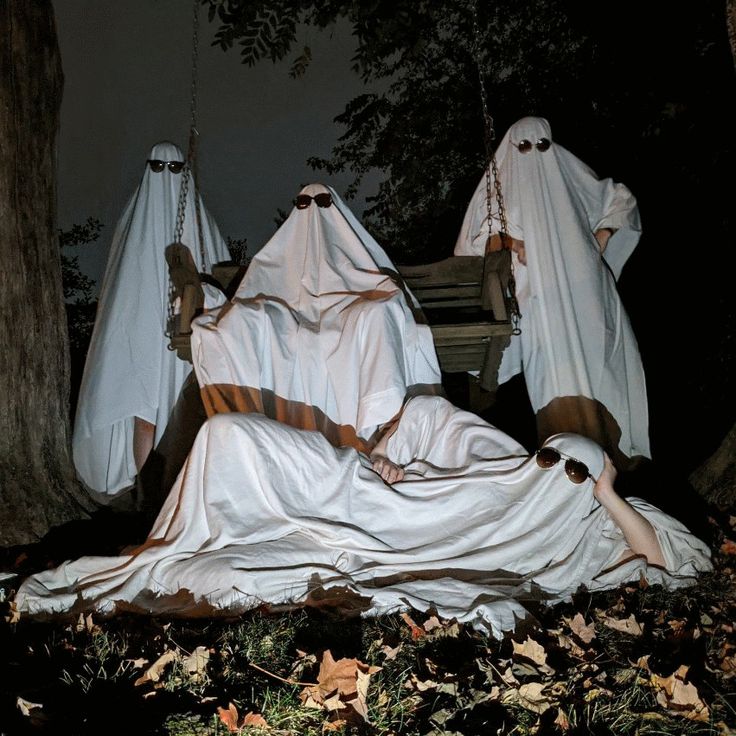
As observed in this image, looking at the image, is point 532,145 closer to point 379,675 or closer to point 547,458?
point 547,458

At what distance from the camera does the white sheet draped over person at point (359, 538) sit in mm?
3041

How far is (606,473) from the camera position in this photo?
328 cm

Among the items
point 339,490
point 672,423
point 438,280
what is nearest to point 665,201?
point 672,423

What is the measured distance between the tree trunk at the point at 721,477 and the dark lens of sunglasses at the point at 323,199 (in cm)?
289

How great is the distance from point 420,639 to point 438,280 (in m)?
3.22

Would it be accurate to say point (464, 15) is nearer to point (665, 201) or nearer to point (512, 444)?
point (665, 201)

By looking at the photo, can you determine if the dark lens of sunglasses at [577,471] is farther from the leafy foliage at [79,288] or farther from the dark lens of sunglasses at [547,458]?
the leafy foliage at [79,288]

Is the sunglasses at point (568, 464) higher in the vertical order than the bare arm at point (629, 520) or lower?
higher

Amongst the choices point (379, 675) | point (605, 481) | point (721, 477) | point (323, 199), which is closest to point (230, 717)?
point (379, 675)

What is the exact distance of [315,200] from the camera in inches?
209

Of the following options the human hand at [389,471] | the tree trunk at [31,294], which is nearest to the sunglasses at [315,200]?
the tree trunk at [31,294]

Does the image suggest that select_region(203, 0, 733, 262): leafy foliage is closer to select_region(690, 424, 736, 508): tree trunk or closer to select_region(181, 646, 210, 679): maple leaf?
select_region(690, 424, 736, 508): tree trunk

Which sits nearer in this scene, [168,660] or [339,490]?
[168,660]

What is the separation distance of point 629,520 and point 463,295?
103 inches
